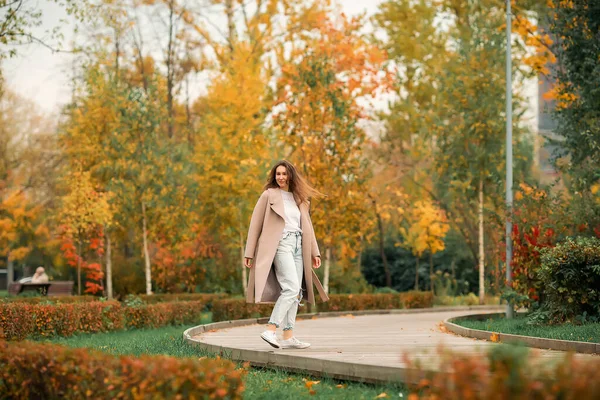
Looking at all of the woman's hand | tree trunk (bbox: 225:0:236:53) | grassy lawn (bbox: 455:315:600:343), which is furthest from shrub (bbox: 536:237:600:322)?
tree trunk (bbox: 225:0:236:53)

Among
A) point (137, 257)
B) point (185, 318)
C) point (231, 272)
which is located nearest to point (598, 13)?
point (185, 318)

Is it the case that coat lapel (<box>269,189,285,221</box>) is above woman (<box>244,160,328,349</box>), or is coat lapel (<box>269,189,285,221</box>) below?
above

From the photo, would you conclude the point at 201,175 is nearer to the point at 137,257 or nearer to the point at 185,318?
the point at 137,257

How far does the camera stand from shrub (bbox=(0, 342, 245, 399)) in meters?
5.78

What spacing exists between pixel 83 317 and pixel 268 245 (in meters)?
7.35

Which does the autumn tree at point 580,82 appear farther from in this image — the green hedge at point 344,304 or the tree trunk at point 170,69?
the tree trunk at point 170,69

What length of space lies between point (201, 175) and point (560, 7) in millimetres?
12830

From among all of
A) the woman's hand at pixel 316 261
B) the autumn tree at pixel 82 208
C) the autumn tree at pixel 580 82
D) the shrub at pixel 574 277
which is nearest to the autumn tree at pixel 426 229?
the autumn tree at pixel 82 208

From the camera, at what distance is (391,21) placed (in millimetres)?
34812

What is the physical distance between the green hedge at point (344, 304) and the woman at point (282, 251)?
28.4 feet

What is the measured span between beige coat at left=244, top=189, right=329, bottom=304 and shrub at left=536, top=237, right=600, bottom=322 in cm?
501

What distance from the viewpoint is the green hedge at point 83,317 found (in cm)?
1427

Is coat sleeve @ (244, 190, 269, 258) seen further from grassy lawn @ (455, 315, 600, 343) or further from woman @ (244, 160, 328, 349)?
grassy lawn @ (455, 315, 600, 343)

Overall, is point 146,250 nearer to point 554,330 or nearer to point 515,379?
point 554,330
